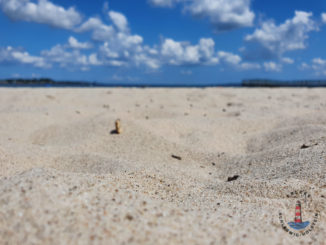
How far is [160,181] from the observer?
254 centimetres

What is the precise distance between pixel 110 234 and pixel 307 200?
1.47 m

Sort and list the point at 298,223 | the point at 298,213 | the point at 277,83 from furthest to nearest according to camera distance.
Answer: the point at 277,83 < the point at 298,213 < the point at 298,223

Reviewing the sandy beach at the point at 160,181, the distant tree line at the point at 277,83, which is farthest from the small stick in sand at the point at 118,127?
the distant tree line at the point at 277,83

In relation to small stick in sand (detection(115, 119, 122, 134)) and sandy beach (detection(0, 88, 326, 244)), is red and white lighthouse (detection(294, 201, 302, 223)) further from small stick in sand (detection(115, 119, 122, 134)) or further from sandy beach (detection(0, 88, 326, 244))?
small stick in sand (detection(115, 119, 122, 134))

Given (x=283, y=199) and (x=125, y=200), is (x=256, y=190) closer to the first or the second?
(x=283, y=199)

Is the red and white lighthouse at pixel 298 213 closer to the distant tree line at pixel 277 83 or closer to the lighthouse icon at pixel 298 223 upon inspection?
the lighthouse icon at pixel 298 223

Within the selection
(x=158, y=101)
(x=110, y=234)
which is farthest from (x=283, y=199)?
(x=158, y=101)

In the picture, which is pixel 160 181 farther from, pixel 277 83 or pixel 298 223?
pixel 277 83

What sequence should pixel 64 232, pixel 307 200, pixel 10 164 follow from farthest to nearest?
pixel 10 164 < pixel 307 200 < pixel 64 232

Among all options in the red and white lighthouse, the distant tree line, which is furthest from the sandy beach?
the distant tree line

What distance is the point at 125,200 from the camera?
1.69 meters

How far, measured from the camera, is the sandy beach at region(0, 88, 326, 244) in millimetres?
1417

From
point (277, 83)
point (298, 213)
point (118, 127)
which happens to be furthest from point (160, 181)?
point (277, 83)

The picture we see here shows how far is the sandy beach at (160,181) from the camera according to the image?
1.42 metres
